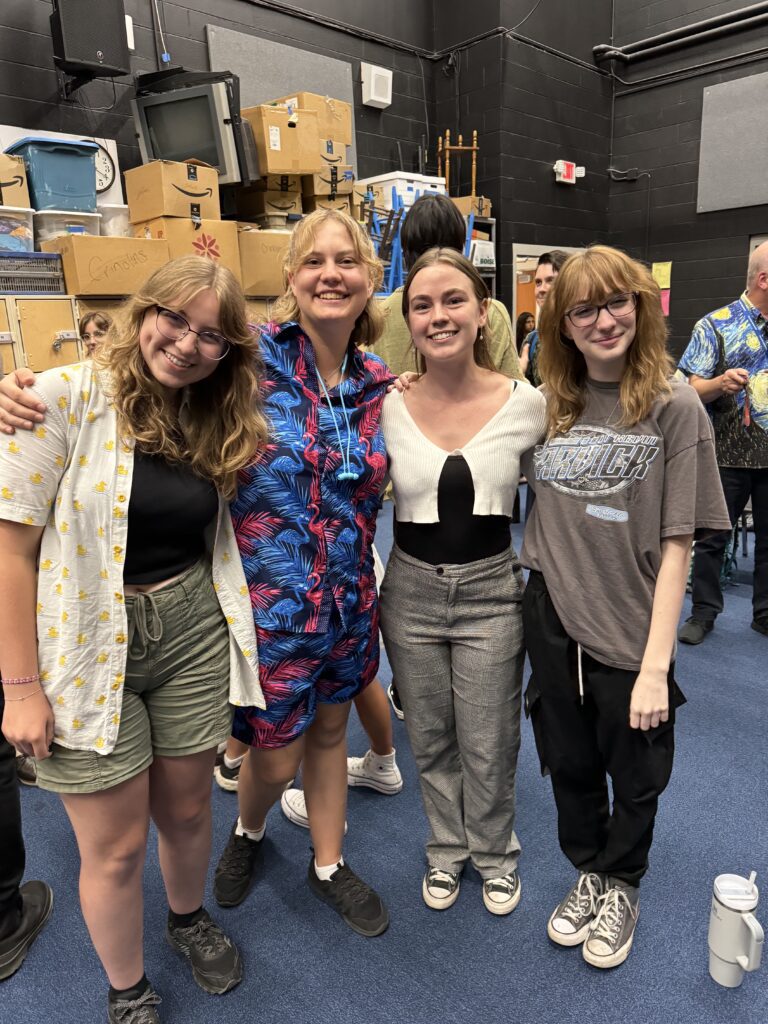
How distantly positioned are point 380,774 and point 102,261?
3.23 m

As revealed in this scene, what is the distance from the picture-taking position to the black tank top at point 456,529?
1.47 m

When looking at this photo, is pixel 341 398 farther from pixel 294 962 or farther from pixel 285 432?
pixel 294 962

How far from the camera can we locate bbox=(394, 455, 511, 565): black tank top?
1.47 m

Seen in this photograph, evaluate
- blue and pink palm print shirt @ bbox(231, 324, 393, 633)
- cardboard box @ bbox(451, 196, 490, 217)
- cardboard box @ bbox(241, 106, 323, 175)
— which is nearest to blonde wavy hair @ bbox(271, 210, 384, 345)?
blue and pink palm print shirt @ bbox(231, 324, 393, 633)

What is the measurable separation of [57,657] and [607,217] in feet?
25.3

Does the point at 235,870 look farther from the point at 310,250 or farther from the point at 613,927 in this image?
the point at 310,250

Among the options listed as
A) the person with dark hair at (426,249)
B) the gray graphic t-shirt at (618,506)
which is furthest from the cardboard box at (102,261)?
the gray graphic t-shirt at (618,506)

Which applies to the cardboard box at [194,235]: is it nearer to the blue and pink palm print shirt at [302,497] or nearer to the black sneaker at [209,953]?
the blue and pink palm print shirt at [302,497]

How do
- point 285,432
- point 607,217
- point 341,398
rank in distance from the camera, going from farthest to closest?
point 607,217, point 341,398, point 285,432

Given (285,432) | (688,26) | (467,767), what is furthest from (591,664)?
(688,26)

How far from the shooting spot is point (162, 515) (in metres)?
1.23

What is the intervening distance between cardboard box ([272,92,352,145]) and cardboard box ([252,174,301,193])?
444 millimetres

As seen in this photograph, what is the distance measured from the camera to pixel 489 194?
6.55 meters

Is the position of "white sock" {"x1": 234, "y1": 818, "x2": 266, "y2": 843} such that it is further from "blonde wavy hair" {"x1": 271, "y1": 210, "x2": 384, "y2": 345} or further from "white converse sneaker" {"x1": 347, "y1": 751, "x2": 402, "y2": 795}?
"blonde wavy hair" {"x1": 271, "y1": 210, "x2": 384, "y2": 345}
